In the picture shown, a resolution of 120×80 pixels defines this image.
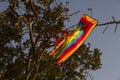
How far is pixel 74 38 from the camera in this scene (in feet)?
45.6

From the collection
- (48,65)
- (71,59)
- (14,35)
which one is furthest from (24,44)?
(71,59)

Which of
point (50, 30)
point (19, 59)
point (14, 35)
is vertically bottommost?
point (19, 59)

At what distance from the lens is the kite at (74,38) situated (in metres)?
13.6

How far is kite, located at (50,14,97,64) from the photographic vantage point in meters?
13.6

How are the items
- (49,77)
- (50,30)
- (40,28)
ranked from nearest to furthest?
(50,30) < (40,28) < (49,77)

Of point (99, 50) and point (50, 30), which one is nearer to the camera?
point (50, 30)

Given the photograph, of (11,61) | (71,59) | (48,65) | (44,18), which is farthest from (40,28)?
(71,59)

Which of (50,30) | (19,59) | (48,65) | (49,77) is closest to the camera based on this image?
(50,30)

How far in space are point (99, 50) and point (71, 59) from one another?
2383mm

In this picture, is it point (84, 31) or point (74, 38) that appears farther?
point (74, 38)

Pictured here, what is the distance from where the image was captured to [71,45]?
45.1ft

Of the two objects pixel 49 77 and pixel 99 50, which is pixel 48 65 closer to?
pixel 49 77

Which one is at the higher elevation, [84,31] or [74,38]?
[84,31]

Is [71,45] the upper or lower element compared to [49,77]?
upper
